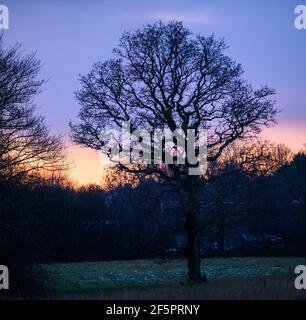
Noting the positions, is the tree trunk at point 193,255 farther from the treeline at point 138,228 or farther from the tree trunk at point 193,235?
the treeline at point 138,228

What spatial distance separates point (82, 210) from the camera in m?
72.6

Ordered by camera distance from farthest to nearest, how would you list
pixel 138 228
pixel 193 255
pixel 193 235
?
pixel 138 228 < pixel 193 255 < pixel 193 235

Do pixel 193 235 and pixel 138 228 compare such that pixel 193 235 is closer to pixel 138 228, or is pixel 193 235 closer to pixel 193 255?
pixel 193 255

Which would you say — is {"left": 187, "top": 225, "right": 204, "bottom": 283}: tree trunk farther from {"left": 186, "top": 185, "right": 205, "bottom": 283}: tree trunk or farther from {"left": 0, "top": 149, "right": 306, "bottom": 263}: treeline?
{"left": 0, "top": 149, "right": 306, "bottom": 263}: treeline

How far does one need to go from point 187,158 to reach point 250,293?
32.5 feet

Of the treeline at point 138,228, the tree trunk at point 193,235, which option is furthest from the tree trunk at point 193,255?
the treeline at point 138,228

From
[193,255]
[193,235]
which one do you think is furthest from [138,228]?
[193,235]

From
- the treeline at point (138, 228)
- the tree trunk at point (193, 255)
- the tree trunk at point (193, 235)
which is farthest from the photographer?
the treeline at point (138, 228)

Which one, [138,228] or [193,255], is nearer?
[193,255]

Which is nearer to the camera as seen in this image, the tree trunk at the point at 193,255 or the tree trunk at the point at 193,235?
the tree trunk at the point at 193,235

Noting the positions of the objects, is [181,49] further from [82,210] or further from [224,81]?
[82,210]

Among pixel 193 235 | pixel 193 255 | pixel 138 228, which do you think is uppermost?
pixel 138 228

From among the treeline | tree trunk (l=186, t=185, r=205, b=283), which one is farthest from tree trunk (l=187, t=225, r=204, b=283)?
the treeline
